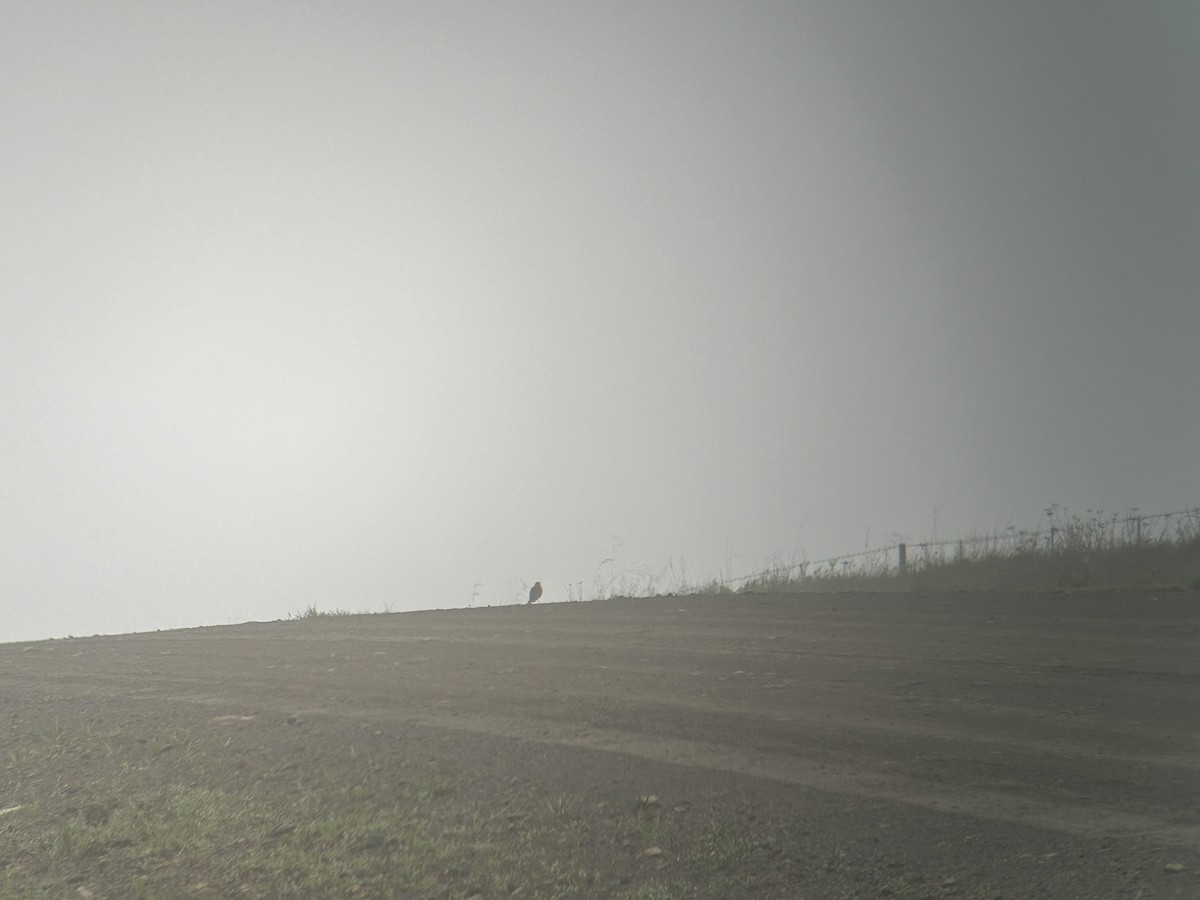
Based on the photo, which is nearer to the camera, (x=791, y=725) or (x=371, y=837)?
(x=371, y=837)

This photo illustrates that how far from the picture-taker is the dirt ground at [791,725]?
404cm

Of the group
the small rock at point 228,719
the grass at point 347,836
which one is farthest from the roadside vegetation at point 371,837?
the small rock at point 228,719

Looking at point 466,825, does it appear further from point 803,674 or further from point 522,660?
point 522,660

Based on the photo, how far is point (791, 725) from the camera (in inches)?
226

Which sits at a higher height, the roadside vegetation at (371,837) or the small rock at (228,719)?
the small rock at (228,719)

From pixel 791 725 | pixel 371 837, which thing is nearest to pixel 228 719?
pixel 371 837

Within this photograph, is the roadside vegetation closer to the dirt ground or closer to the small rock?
the dirt ground

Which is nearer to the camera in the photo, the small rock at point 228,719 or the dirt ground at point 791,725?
the dirt ground at point 791,725

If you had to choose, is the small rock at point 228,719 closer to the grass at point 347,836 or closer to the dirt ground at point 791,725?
the dirt ground at point 791,725

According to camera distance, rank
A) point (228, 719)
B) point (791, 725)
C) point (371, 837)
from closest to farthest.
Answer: point (371, 837), point (791, 725), point (228, 719)

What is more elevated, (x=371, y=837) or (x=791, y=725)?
(x=791, y=725)

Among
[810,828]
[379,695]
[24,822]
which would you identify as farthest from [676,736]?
[24,822]

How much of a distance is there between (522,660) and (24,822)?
3.93 m

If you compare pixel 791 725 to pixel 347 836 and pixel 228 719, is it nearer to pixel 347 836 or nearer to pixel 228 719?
pixel 347 836
